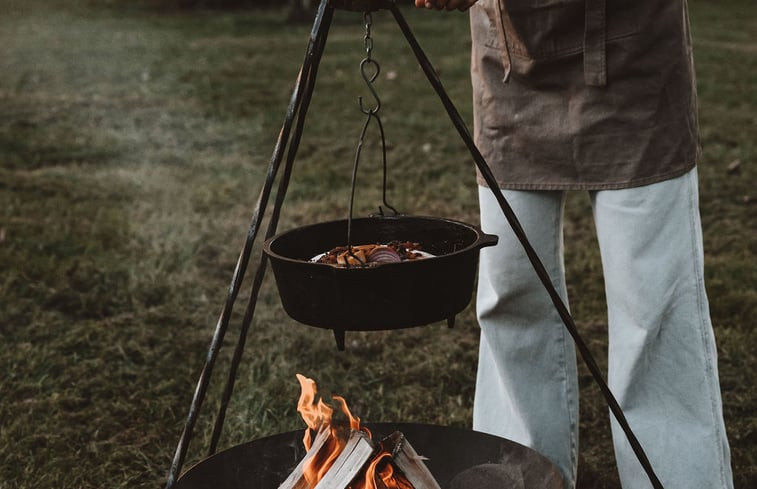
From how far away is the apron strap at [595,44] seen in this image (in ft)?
6.85

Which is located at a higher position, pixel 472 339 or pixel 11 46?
pixel 11 46

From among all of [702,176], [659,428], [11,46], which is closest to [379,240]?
[659,428]

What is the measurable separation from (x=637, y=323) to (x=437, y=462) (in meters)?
0.60

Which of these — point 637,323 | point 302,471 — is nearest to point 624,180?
point 637,323

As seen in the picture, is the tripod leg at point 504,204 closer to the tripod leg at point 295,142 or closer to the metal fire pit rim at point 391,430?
the tripod leg at point 295,142

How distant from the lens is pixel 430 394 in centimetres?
348

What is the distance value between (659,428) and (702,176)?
13.3ft

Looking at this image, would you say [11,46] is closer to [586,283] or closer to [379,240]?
[586,283]

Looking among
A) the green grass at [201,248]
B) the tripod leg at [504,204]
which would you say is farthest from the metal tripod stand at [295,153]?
the green grass at [201,248]

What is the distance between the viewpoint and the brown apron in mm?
2105

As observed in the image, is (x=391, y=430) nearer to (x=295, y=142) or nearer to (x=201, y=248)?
(x=295, y=142)

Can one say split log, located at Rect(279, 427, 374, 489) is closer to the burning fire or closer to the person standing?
the burning fire

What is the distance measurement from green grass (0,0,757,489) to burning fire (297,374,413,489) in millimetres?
941

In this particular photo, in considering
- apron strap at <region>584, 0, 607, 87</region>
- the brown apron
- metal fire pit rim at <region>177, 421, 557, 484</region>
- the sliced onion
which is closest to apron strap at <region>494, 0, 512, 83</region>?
the brown apron
